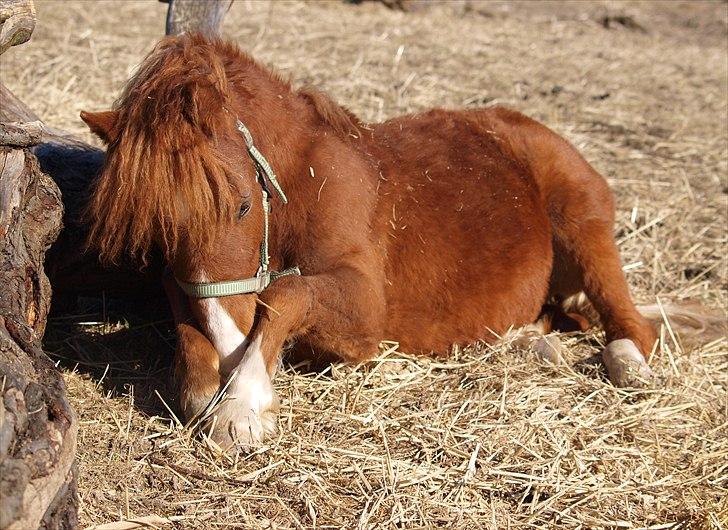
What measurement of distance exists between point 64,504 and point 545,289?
3.11 metres

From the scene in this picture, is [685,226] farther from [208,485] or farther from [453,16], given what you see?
[453,16]

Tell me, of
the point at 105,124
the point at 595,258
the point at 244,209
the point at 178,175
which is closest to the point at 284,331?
the point at 244,209

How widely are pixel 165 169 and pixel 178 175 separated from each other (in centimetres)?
5

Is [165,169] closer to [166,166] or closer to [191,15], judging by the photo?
[166,166]

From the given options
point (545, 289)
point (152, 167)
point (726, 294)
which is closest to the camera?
point (152, 167)

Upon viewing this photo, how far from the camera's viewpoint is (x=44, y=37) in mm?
8781

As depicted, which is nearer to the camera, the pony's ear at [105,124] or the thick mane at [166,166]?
the thick mane at [166,166]

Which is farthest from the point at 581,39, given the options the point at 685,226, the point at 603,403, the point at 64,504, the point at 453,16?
the point at 64,504

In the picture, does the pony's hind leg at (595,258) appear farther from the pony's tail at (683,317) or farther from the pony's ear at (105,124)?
the pony's ear at (105,124)

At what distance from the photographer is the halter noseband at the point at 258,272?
356 cm

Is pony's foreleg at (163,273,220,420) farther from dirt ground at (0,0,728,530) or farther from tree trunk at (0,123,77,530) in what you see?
tree trunk at (0,123,77,530)

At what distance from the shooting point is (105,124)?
3.50 meters

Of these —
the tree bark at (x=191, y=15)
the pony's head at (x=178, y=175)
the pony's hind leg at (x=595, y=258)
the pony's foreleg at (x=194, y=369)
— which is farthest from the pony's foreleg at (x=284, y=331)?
the tree bark at (x=191, y=15)

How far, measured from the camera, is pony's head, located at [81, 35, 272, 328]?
336 cm
